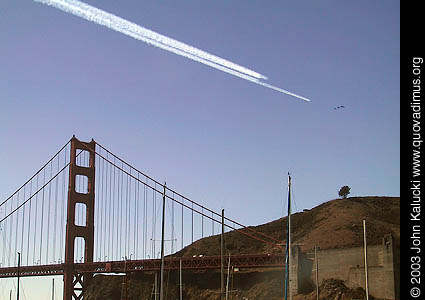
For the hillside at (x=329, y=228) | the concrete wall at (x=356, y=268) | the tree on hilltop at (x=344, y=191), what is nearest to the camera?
the concrete wall at (x=356, y=268)

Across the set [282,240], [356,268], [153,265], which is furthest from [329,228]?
[356,268]

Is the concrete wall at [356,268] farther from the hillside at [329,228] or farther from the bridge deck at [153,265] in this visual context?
the hillside at [329,228]

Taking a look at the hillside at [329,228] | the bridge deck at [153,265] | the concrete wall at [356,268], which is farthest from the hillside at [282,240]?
the bridge deck at [153,265]

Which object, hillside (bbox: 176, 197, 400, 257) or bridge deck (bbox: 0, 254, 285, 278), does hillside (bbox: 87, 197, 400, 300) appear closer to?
hillside (bbox: 176, 197, 400, 257)

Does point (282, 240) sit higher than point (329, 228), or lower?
lower

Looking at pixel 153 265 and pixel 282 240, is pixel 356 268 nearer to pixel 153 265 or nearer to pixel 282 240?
pixel 153 265
